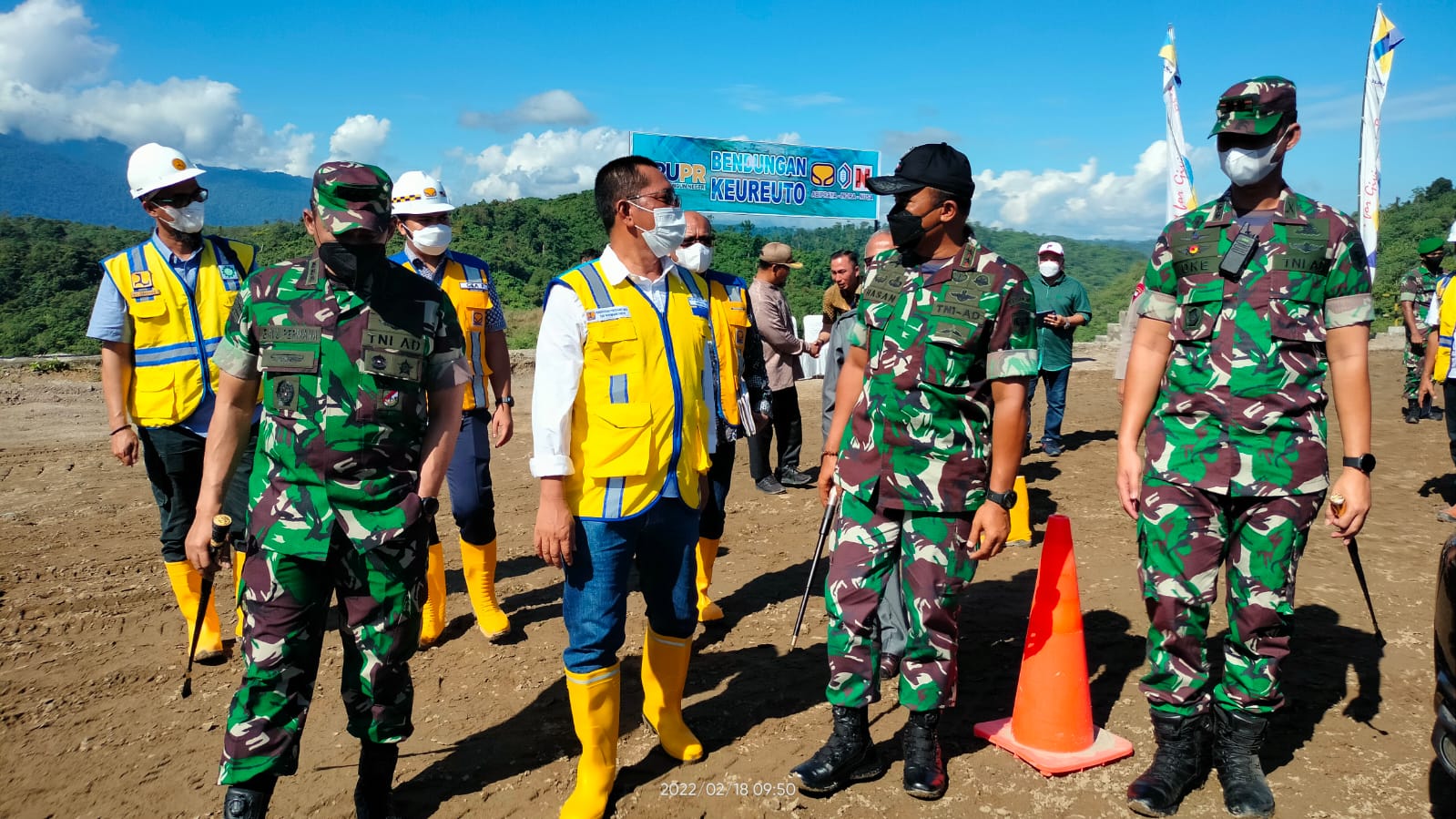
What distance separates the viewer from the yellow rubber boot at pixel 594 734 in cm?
320

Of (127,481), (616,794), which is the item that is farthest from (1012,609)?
(127,481)

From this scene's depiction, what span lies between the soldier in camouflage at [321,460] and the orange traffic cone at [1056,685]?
2.43 meters

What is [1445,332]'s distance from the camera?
7.54 meters

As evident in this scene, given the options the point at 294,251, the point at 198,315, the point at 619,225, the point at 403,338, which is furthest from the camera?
the point at 294,251

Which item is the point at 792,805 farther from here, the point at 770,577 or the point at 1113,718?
the point at 770,577

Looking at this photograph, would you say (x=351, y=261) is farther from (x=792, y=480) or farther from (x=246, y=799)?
(x=792, y=480)

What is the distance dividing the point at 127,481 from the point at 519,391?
22.1 ft

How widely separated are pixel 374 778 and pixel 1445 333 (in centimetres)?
870

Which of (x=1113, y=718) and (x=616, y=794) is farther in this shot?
(x=1113, y=718)

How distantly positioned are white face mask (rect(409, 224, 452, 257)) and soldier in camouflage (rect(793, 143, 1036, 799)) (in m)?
2.36

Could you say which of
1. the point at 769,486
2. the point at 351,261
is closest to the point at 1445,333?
the point at 769,486

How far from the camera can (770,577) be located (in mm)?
6184

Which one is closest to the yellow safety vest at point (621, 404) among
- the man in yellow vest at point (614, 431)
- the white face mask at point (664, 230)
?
the man in yellow vest at point (614, 431)

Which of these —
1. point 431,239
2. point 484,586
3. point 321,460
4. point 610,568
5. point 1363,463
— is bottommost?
point 484,586
